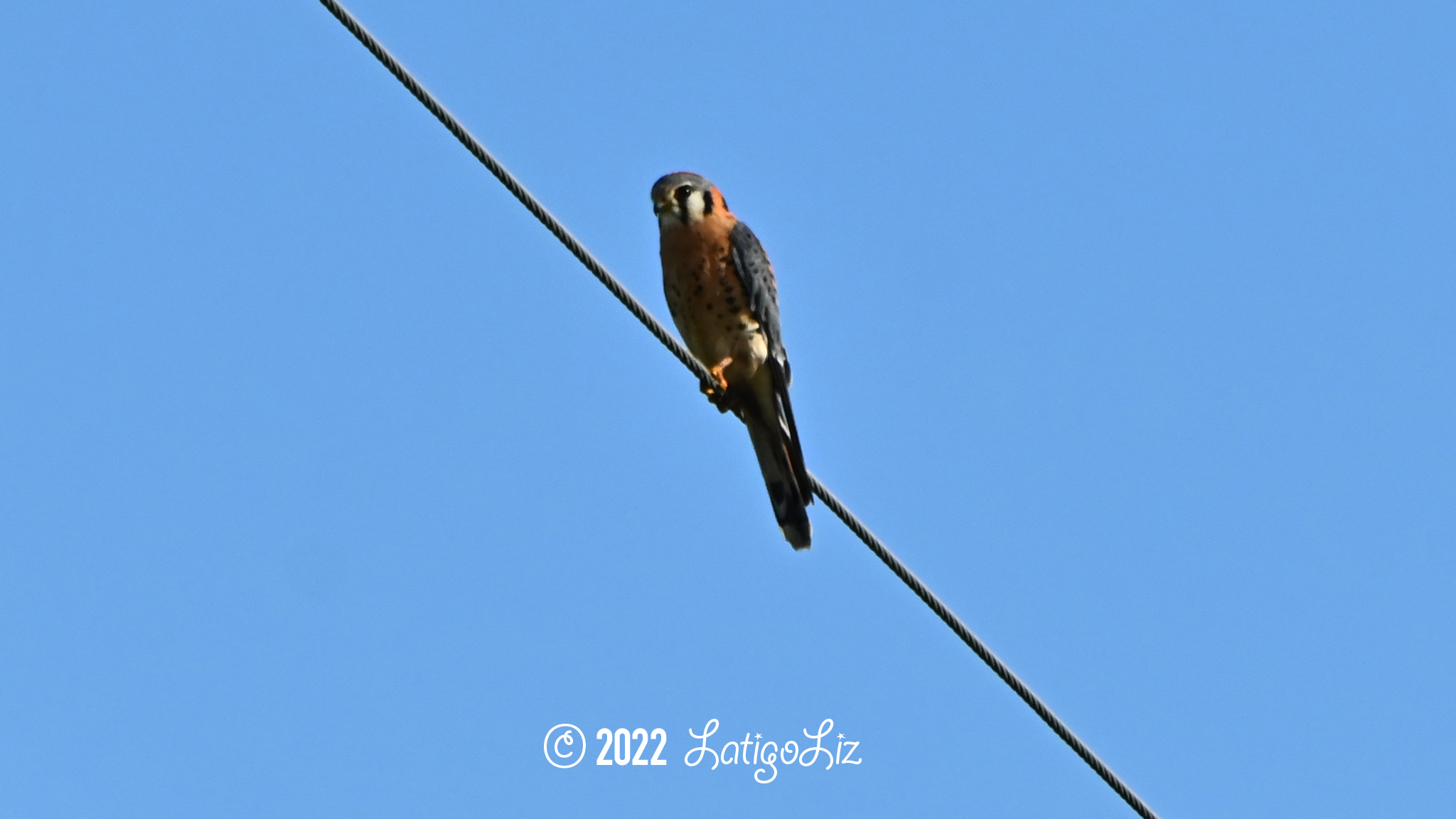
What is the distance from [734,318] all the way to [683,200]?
474mm

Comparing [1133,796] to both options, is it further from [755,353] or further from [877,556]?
[755,353]

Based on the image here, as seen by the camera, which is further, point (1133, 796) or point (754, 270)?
point (754, 270)

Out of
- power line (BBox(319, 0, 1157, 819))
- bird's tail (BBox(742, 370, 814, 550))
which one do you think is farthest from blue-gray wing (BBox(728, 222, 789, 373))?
power line (BBox(319, 0, 1157, 819))

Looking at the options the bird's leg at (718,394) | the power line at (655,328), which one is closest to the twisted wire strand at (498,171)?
the power line at (655,328)

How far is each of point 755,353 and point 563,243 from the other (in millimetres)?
2060

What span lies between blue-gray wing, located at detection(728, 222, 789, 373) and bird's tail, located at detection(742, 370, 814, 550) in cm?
18

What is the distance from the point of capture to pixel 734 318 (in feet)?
19.0

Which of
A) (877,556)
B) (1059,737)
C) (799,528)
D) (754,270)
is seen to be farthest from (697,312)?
(1059,737)

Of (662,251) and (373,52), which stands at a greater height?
(662,251)

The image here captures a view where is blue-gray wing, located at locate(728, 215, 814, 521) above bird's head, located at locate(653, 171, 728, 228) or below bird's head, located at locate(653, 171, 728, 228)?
below

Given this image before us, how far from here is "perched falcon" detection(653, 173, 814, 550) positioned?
222 inches

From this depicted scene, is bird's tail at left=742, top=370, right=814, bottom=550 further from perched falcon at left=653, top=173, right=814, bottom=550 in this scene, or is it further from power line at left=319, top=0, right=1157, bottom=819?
power line at left=319, top=0, right=1157, bottom=819

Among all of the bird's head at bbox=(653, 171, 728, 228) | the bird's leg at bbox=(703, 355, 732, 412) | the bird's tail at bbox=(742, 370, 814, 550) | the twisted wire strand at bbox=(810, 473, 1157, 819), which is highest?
the bird's head at bbox=(653, 171, 728, 228)

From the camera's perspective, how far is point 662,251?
235 inches
